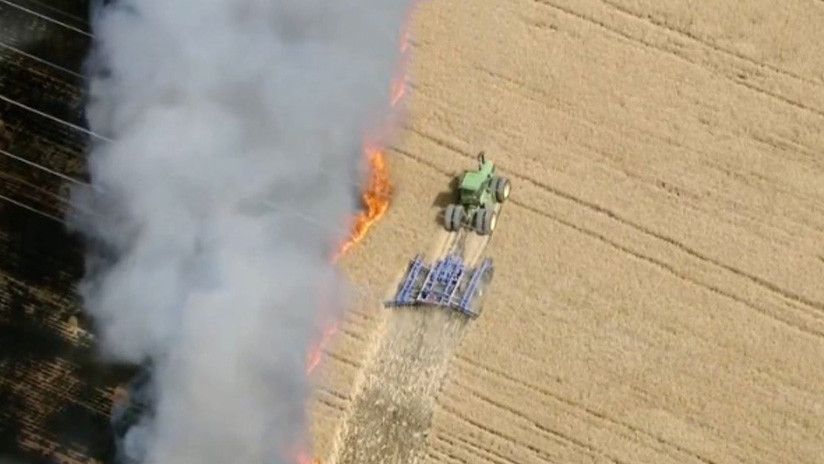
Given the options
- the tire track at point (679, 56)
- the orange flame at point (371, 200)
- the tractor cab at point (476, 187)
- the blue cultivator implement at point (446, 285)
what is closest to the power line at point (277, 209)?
the orange flame at point (371, 200)

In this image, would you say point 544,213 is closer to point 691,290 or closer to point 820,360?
point 691,290

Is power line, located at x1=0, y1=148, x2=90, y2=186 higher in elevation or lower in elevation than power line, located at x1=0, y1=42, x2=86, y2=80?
lower

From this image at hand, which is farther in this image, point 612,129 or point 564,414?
point 612,129

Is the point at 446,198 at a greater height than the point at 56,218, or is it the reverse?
the point at 446,198

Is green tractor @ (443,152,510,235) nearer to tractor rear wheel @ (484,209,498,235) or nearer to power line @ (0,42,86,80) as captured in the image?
tractor rear wheel @ (484,209,498,235)

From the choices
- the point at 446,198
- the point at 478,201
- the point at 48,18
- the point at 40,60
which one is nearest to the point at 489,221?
the point at 478,201

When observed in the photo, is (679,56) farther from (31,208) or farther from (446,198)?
(31,208)

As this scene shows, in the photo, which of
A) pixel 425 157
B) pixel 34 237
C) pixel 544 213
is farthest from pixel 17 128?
pixel 544 213

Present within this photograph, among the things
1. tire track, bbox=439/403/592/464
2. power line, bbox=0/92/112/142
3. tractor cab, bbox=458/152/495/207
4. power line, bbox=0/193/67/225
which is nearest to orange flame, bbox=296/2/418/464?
tractor cab, bbox=458/152/495/207
